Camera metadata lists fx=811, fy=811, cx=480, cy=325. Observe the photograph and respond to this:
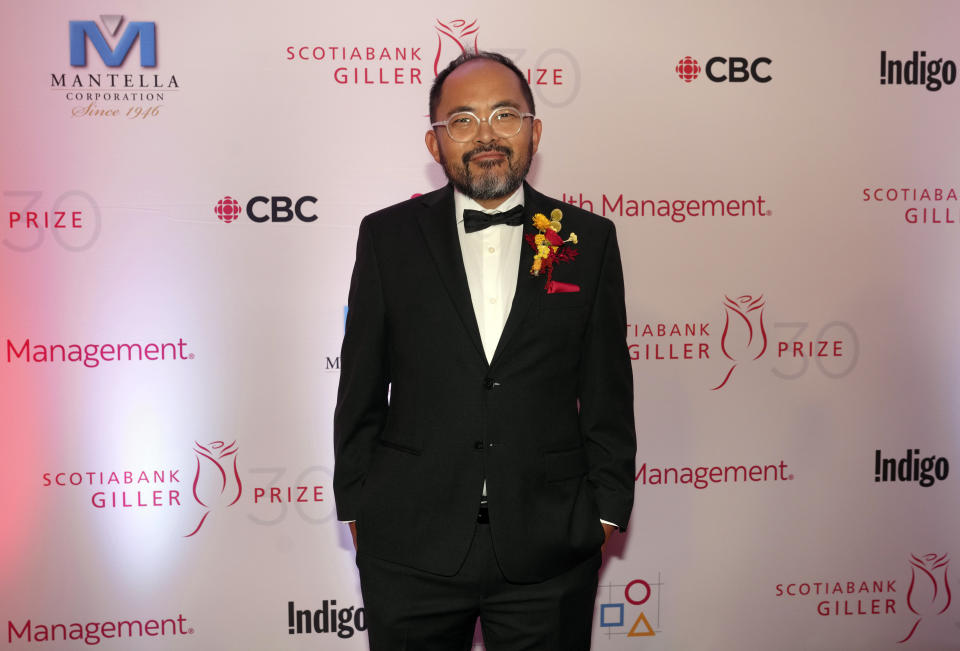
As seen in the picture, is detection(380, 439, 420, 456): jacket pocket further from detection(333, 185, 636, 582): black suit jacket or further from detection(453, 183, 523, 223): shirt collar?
detection(453, 183, 523, 223): shirt collar

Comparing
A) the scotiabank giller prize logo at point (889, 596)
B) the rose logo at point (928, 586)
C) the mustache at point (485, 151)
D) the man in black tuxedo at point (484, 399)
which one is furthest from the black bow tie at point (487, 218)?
the rose logo at point (928, 586)

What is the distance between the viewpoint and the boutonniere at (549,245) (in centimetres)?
204

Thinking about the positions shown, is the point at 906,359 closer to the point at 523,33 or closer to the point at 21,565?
the point at 523,33

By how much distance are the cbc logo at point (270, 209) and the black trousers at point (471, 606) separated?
1.58 meters

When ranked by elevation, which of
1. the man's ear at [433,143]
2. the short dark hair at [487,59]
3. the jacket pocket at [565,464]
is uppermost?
the short dark hair at [487,59]

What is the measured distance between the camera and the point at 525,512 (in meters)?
1.94

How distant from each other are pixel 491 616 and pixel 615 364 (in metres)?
0.71

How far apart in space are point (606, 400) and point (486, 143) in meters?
0.73

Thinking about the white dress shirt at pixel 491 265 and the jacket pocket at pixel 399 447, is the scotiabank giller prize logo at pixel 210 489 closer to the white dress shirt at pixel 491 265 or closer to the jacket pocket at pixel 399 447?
the jacket pocket at pixel 399 447

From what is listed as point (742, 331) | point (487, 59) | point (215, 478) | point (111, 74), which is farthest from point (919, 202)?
point (111, 74)

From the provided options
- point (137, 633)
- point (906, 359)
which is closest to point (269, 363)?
point (137, 633)

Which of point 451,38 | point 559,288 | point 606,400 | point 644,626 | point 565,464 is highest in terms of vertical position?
point 451,38

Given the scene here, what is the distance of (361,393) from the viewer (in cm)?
206

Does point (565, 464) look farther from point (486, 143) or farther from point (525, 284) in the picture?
point (486, 143)
